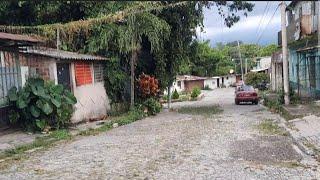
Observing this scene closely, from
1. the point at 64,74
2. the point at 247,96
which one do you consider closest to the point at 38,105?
the point at 64,74

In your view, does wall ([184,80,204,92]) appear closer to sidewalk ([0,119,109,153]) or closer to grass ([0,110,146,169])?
grass ([0,110,146,169])

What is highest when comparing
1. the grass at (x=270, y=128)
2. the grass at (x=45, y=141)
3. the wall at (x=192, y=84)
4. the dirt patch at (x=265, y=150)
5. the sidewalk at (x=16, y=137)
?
the wall at (x=192, y=84)

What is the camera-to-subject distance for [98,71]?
21.4 m

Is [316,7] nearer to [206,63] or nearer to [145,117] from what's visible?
[145,117]

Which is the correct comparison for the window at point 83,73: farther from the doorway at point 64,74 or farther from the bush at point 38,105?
the bush at point 38,105

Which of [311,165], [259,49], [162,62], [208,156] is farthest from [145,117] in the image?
[259,49]

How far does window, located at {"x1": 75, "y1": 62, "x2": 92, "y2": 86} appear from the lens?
18642mm

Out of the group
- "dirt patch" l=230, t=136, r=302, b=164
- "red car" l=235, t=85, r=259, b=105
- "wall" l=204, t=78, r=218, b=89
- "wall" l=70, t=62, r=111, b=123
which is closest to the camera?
"dirt patch" l=230, t=136, r=302, b=164

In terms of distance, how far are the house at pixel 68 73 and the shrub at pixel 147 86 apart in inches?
101

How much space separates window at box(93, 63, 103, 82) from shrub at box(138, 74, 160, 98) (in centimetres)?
293

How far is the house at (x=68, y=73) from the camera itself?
14828 mm

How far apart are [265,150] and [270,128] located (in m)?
5.00

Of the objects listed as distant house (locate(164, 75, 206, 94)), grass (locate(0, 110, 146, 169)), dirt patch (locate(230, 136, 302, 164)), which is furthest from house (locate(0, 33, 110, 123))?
distant house (locate(164, 75, 206, 94))

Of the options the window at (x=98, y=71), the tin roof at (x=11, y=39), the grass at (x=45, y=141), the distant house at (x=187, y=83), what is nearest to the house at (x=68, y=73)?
the window at (x=98, y=71)
